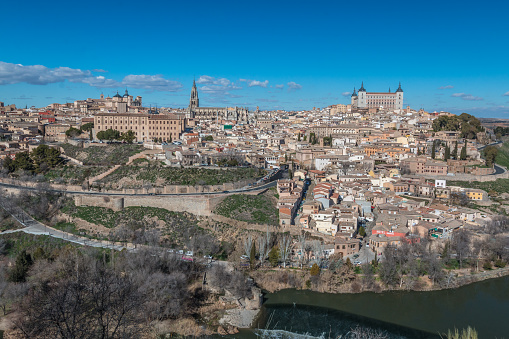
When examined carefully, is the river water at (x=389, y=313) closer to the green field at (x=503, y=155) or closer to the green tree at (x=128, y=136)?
the green field at (x=503, y=155)

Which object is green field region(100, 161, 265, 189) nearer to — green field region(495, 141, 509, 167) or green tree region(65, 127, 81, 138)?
green tree region(65, 127, 81, 138)

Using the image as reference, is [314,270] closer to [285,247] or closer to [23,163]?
[285,247]

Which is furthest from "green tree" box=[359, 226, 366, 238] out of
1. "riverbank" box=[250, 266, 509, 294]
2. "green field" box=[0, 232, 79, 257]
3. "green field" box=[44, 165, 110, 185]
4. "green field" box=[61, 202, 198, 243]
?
"green field" box=[44, 165, 110, 185]

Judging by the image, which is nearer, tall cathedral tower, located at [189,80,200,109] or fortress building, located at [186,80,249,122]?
fortress building, located at [186,80,249,122]

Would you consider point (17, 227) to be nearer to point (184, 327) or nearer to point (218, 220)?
point (218, 220)

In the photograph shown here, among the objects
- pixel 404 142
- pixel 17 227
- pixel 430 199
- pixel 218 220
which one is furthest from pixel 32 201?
pixel 404 142

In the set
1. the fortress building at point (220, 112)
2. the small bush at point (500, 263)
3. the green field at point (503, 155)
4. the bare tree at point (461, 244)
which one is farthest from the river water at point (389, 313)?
the fortress building at point (220, 112)
